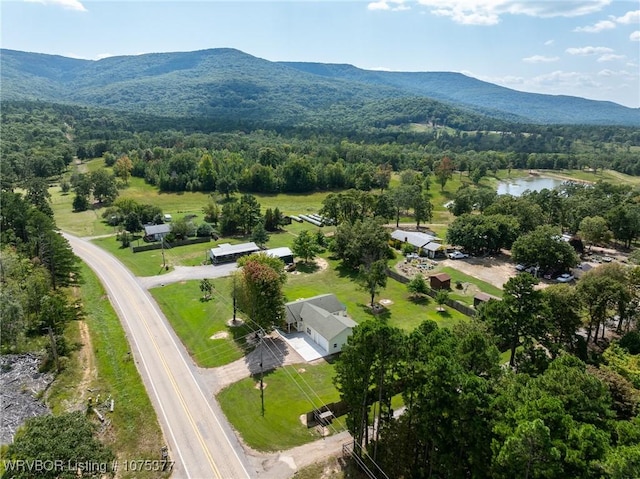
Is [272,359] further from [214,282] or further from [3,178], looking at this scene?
[3,178]

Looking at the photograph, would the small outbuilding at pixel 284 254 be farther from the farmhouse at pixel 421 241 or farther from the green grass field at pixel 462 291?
the green grass field at pixel 462 291

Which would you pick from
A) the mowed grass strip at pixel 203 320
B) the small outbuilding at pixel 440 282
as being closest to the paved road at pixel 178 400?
the mowed grass strip at pixel 203 320

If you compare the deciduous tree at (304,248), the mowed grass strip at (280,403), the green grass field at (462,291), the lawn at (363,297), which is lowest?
the lawn at (363,297)

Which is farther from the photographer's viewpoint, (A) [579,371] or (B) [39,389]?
(B) [39,389]

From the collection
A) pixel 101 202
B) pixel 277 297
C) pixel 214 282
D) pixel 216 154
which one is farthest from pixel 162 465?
pixel 216 154

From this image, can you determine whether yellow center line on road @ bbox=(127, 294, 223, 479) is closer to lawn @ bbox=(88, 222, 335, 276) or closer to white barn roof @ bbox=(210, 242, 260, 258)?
lawn @ bbox=(88, 222, 335, 276)

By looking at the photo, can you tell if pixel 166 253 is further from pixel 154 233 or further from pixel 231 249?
pixel 231 249
